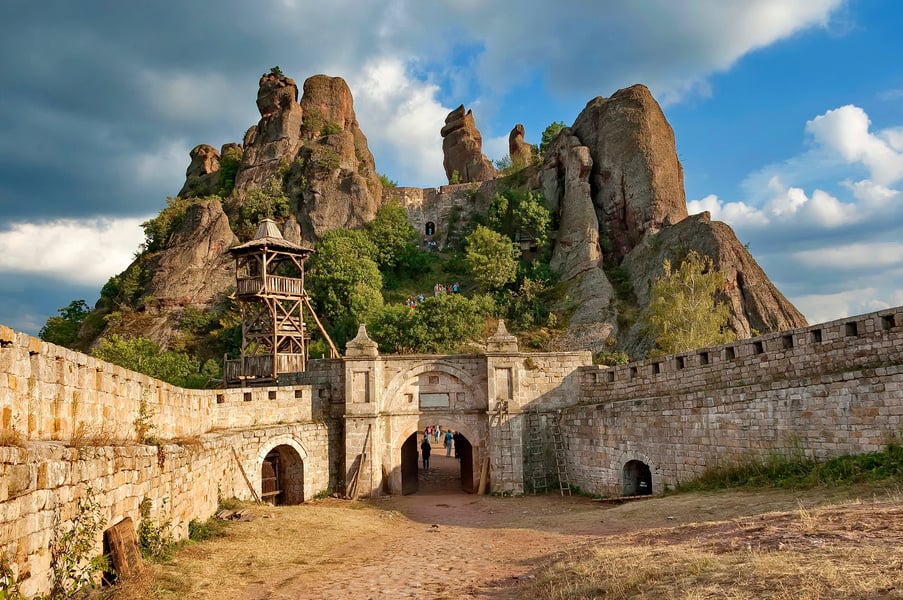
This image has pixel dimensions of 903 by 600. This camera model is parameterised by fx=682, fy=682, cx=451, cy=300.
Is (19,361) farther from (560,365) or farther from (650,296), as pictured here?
(650,296)

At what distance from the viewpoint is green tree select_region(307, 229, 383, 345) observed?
38594 millimetres

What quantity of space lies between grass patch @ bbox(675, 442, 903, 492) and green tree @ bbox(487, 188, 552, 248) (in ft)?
99.3

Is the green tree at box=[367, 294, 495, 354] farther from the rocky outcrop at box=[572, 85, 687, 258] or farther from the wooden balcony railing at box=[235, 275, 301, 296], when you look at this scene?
the rocky outcrop at box=[572, 85, 687, 258]

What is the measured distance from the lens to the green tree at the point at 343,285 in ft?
127

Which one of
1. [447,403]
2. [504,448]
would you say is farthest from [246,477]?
[504,448]

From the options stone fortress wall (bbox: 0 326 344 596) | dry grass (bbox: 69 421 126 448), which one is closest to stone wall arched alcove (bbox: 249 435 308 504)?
stone fortress wall (bbox: 0 326 344 596)

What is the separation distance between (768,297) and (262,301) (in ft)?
82.1

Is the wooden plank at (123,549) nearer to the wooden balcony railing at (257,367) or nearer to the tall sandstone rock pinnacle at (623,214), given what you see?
the wooden balcony railing at (257,367)

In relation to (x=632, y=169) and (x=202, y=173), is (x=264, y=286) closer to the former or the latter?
(x=632, y=169)

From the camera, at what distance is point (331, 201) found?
4675 centimetres

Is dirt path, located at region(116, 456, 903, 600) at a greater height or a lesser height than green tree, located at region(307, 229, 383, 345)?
lesser

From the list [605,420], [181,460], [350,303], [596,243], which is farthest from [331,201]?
[181,460]

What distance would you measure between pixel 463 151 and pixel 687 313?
1304 inches

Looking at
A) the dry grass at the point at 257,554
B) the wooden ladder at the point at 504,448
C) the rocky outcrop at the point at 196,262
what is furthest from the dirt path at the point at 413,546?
the rocky outcrop at the point at 196,262
